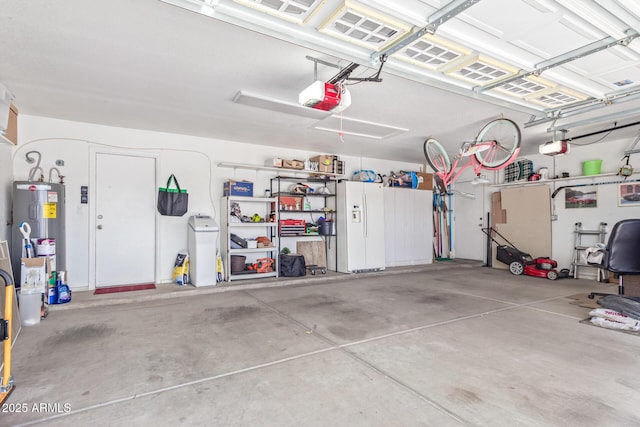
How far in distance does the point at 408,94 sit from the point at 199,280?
4059mm

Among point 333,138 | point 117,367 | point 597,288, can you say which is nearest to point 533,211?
point 597,288

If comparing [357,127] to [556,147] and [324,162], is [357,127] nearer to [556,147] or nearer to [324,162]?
[324,162]

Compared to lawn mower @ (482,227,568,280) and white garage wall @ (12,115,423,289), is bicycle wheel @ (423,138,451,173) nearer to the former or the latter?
white garage wall @ (12,115,423,289)

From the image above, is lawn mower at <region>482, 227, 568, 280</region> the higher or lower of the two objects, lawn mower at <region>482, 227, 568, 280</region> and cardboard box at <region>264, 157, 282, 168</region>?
the lower

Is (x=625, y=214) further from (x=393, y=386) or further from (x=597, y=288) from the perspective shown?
(x=393, y=386)

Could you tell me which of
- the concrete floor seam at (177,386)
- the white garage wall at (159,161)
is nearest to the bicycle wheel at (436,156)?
the white garage wall at (159,161)

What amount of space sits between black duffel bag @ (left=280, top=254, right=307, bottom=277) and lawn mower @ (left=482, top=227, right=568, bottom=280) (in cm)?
462

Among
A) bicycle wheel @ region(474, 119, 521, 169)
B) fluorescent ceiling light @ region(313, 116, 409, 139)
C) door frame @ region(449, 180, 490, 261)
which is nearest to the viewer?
bicycle wheel @ region(474, 119, 521, 169)

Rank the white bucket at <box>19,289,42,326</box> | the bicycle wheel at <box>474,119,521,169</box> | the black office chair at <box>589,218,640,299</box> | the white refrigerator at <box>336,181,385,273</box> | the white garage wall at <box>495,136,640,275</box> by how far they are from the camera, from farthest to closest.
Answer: the white refrigerator at <box>336,181,385,273</box> < the white garage wall at <box>495,136,640,275</box> < the bicycle wheel at <box>474,119,521,169</box> < the black office chair at <box>589,218,640,299</box> < the white bucket at <box>19,289,42,326</box>

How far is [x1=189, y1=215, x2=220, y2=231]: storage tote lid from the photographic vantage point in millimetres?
5008

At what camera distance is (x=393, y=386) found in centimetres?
213

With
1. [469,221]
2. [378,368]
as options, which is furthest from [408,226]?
[378,368]

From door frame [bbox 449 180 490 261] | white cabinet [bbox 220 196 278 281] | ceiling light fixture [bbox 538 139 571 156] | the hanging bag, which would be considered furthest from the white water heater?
door frame [bbox 449 180 490 261]

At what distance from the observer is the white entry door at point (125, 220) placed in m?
4.98
